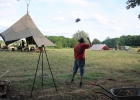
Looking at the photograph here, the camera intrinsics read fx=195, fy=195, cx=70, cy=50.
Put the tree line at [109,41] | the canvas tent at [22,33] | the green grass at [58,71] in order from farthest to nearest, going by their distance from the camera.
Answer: the tree line at [109,41]
the canvas tent at [22,33]
the green grass at [58,71]

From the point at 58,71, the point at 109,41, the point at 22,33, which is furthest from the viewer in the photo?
the point at 109,41

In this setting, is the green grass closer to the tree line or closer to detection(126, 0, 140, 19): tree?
detection(126, 0, 140, 19): tree

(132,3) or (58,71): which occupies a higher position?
(132,3)

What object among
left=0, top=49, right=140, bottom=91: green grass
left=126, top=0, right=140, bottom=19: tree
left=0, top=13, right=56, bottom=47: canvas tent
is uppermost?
left=126, top=0, right=140, bottom=19: tree

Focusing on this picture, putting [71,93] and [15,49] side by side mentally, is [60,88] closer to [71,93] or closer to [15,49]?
[71,93]

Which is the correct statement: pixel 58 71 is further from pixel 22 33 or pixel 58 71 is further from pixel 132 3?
pixel 132 3

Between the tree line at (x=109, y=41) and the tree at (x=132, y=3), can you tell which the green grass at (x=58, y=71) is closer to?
the tree at (x=132, y=3)

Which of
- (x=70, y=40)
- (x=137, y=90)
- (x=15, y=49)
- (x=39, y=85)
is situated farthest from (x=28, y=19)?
(x=70, y=40)

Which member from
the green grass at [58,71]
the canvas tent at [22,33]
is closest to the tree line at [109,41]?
the green grass at [58,71]

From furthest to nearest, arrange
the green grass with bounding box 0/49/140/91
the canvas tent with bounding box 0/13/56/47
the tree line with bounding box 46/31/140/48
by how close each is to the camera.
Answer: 1. the tree line with bounding box 46/31/140/48
2. the canvas tent with bounding box 0/13/56/47
3. the green grass with bounding box 0/49/140/91

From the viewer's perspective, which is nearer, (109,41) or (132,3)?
(132,3)

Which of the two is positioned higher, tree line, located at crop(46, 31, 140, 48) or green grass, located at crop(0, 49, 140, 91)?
tree line, located at crop(46, 31, 140, 48)

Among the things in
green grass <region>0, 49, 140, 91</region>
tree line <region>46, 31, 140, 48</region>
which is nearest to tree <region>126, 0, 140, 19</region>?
green grass <region>0, 49, 140, 91</region>

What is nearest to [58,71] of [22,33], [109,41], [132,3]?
[22,33]
